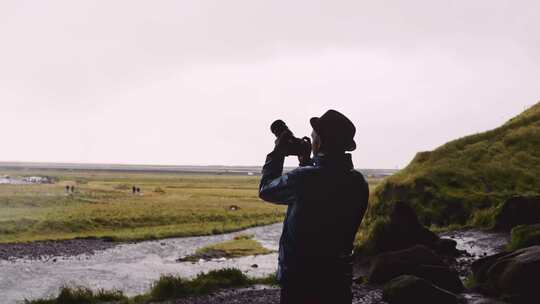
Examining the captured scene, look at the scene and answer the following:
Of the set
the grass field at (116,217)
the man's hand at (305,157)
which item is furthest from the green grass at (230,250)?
the man's hand at (305,157)

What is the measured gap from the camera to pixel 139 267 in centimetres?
3222

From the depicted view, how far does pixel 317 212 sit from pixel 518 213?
22.3 metres

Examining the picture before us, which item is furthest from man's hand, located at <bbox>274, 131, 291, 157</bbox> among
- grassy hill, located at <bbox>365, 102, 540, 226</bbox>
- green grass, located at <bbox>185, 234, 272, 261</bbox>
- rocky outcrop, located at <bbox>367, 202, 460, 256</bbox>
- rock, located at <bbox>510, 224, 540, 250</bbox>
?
green grass, located at <bbox>185, 234, 272, 261</bbox>

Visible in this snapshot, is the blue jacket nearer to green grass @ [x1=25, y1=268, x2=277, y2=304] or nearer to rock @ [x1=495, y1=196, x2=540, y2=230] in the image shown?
green grass @ [x1=25, y1=268, x2=277, y2=304]

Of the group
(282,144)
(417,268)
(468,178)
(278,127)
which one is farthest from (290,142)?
(468,178)

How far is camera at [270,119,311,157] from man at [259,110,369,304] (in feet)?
0.11

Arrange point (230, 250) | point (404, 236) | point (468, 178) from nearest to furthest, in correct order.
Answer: point (404, 236), point (468, 178), point (230, 250)

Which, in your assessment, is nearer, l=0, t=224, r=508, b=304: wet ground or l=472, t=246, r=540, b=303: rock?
l=472, t=246, r=540, b=303: rock

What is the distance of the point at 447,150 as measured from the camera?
3859 centimetres

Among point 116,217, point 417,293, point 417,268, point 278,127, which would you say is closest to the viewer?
point 278,127

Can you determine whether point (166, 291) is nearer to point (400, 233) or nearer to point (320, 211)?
point (400, 233)

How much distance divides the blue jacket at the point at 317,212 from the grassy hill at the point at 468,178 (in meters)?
25.7

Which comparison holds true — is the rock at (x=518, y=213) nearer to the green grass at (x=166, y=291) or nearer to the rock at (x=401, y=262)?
the rock at (x=401, y=262)

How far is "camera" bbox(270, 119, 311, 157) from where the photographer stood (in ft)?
15.5
